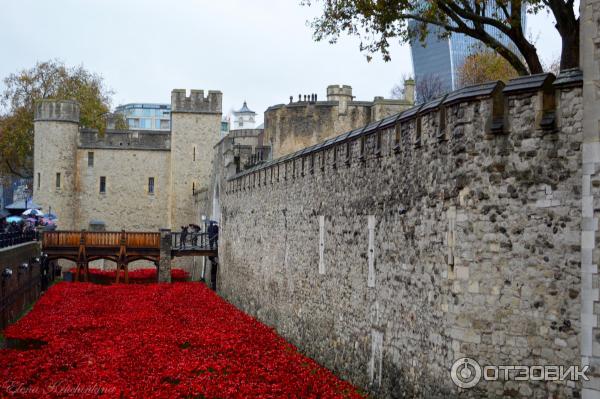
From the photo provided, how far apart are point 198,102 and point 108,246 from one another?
630 inches

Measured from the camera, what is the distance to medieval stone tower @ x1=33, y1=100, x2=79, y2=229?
50188 millimetres

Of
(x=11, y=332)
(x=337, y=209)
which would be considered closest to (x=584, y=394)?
(x=337, y=209)

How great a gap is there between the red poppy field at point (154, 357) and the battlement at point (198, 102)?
26.1 metres

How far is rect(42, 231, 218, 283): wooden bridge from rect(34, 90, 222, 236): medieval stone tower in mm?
11429

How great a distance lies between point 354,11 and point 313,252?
5.60 m

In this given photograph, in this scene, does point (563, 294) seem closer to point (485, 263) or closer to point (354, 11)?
point (485, 263)

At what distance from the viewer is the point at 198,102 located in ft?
167

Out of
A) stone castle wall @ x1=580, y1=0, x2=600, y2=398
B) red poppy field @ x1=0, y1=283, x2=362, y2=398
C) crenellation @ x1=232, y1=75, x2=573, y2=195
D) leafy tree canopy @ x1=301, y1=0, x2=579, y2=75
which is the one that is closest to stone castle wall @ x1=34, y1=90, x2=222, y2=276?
red poppy field @ x1=0, y1=283, x2=362, y2=398

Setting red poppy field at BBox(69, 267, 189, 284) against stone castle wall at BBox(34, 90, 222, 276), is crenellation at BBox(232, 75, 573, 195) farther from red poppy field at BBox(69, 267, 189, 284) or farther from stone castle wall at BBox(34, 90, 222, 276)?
stone castle wall at BBox(34, 90, 222, 276)

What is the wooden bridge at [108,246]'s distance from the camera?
3694 cm

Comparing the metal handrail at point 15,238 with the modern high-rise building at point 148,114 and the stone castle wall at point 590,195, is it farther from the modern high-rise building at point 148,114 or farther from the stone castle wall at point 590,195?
the modern high-rise building at point 148,114

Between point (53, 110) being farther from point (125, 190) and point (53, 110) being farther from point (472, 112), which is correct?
point (472, 112)

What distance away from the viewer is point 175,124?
50.9 meters

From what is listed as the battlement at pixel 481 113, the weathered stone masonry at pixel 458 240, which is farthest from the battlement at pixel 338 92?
the battlement at pixel 481 113
